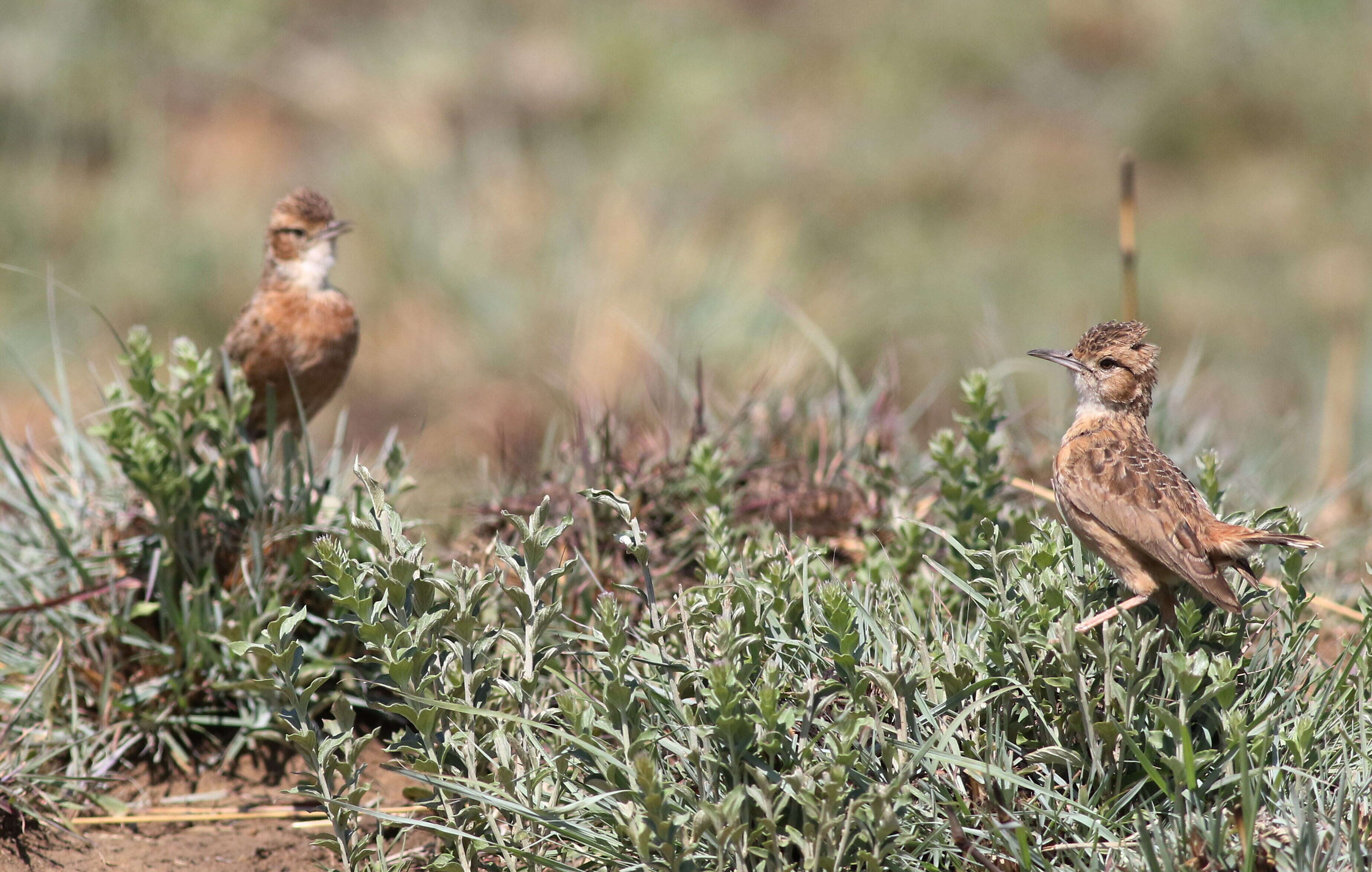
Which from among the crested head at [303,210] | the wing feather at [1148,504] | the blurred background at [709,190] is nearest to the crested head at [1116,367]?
the wing feather at [1148,504]

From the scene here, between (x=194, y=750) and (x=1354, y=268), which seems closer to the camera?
(x=194, y=750)

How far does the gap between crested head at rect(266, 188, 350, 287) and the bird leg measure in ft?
9.69

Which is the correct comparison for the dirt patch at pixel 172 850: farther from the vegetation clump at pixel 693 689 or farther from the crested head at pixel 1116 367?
the crested head at pixel 1116 367

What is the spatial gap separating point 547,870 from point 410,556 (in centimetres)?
71

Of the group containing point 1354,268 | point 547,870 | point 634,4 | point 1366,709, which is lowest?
point 1354,268

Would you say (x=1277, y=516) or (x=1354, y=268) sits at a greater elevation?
(x=1277, y=516)

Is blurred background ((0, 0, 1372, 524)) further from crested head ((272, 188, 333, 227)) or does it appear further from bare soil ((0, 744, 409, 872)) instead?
bare soil ((0, 744, 409, 872))

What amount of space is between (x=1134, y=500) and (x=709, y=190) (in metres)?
9.13

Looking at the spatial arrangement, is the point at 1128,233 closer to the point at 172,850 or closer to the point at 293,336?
the point at 293,336

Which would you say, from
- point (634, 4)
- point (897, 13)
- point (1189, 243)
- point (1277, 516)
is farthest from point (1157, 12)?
point (1277, 516)

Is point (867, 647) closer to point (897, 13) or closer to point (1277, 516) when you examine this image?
point (1277, 516)

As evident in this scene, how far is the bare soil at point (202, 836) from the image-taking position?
10.2 feet

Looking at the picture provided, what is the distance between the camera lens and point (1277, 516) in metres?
3.21

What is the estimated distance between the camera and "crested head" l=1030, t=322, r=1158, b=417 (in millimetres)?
3193
